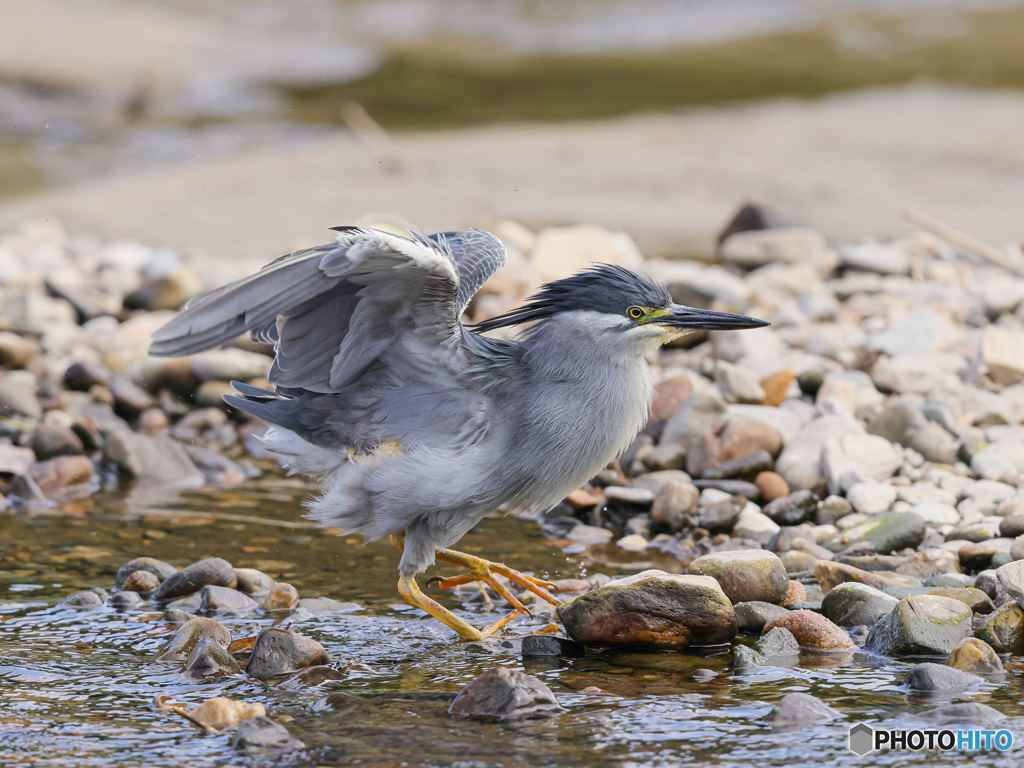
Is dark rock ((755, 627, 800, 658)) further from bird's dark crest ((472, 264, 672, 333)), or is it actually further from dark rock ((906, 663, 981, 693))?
bird's dark crest ((472, 264, 672, 333))

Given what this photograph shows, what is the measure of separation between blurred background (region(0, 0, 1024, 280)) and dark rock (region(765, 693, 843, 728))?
825 centimetres

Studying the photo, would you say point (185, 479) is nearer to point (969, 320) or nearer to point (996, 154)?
point (969, 320)

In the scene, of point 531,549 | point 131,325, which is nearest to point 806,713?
point 531,549


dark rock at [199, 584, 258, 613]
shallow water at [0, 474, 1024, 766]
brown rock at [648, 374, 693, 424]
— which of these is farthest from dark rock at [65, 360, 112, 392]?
brown rock at [648, 374, 693, 424]

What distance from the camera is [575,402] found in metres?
5.13

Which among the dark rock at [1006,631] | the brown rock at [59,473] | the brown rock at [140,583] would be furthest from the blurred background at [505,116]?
the dark rock at [1006,631]

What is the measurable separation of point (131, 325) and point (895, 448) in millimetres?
6153

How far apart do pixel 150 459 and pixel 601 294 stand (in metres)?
3.87

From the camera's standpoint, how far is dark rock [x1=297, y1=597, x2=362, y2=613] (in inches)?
217

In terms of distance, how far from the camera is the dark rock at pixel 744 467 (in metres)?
7.03

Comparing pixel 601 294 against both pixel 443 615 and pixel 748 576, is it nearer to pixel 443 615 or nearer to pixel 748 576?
pixel 748 576

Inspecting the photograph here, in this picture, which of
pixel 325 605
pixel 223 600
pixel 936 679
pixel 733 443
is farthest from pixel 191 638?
pixel 733 443

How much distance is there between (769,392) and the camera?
26.1 ft

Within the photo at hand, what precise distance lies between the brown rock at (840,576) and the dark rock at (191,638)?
2.75 metres
